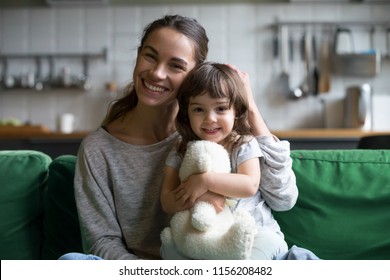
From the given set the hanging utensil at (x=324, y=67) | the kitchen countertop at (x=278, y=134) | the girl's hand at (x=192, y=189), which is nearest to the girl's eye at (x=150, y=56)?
the girl's hand at (x=192, y=189)

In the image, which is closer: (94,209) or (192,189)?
(192,189)

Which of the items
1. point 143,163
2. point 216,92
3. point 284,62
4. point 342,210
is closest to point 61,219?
point 143,163

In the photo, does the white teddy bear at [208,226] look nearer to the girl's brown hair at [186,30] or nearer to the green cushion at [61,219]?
the girl's brown hair at [186,30]

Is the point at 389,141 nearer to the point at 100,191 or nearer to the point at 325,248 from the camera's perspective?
the point at 325,248

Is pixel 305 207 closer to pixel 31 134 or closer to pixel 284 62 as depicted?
pixel 31 134

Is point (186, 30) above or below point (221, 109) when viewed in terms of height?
above

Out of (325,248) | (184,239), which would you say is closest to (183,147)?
(184,239)

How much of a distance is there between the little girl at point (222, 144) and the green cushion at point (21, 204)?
0.45 metres

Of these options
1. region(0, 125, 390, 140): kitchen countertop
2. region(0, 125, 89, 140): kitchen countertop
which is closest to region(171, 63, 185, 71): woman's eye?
region(0, 125, 390, 140): kitchen countertop

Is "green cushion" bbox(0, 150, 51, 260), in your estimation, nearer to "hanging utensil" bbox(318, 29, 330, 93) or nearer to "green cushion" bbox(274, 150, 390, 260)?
"green cushion" bbox(274, 150, 390, 260)

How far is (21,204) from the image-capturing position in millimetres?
1390

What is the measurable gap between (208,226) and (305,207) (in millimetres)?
400

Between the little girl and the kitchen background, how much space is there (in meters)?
2.61

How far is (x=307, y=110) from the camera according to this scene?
376 cm
